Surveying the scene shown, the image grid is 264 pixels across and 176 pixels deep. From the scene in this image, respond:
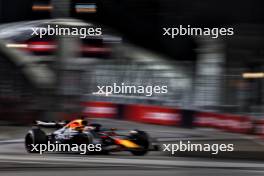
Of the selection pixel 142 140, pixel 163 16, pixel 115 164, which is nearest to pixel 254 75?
pixel 163 16

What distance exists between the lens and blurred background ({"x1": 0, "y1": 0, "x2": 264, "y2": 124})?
6.31ft

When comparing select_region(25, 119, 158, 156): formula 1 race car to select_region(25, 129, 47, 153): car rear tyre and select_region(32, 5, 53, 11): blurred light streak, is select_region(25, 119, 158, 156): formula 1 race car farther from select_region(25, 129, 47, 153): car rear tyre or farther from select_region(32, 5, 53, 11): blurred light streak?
select_region(32, 5, 53, 11): blurred light streak

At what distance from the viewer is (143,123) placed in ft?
6.41

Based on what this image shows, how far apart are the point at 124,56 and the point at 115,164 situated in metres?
0.55

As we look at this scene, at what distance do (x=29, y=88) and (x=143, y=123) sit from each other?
58 centimetres

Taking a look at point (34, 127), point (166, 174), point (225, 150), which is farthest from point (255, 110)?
point (34, 127)

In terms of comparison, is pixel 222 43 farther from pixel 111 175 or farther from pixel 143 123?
pixel 111 175

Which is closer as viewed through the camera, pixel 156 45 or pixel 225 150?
pixel 156 45

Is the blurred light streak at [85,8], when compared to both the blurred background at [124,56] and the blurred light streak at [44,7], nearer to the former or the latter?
the blurred background at [124,56]

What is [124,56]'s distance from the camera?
1.93 meters

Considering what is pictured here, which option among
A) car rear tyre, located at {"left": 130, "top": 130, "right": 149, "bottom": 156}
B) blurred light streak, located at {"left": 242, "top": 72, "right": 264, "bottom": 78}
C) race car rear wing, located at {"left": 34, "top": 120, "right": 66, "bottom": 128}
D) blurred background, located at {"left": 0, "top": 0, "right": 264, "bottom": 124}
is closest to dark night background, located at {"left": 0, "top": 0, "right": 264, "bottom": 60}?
blurred background, located at {"left": 0, "top": 0, "right": 264, "bottom": 124}

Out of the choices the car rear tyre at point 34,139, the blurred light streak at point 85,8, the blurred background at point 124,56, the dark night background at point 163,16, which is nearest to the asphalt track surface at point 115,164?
the car rear tyre at point 34,139

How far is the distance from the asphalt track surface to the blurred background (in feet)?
0.56

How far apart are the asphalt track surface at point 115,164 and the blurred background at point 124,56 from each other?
17 centimetres
